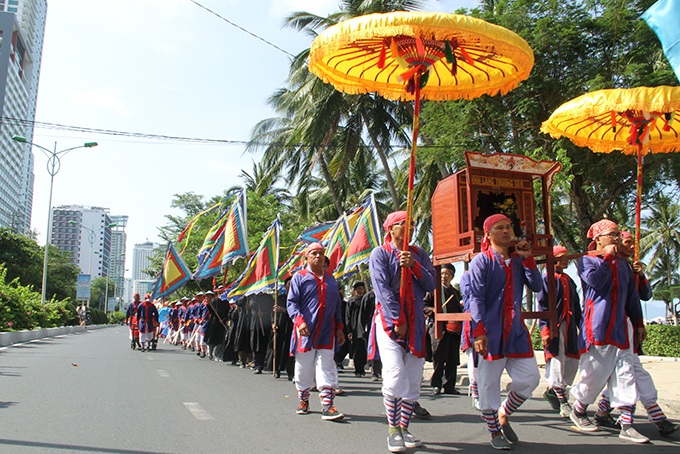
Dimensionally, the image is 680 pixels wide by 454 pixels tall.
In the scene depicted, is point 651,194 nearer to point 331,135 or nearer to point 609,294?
point 331,135

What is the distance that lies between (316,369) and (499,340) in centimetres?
237

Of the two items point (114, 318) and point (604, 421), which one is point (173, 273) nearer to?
point (604, 421)

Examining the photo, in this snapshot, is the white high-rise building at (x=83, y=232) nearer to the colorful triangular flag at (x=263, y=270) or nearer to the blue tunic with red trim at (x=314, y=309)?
the colorful triangular flag at (x=263, y=270)

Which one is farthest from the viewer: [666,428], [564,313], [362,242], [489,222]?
[362,242]

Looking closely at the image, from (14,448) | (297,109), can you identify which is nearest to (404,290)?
(14,448)

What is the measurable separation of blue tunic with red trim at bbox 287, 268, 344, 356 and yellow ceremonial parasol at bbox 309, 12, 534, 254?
1964 millimetres

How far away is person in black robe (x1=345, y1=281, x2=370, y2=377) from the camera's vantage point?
1028cm

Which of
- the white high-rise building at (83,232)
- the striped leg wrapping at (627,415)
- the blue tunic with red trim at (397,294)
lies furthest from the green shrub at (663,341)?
the white high-rise building at (83,232)

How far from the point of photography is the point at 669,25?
4.08m

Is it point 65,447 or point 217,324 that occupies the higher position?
point 217,324

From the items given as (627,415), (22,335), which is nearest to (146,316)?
(22,335)

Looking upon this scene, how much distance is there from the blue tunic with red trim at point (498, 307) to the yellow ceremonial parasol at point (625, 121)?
2.12 meters

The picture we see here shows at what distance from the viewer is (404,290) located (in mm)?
4789

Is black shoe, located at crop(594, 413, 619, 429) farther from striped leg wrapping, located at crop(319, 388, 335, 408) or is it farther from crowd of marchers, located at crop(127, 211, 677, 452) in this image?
striped leg wrapping, located at crop(319, 388, 335, 408)
